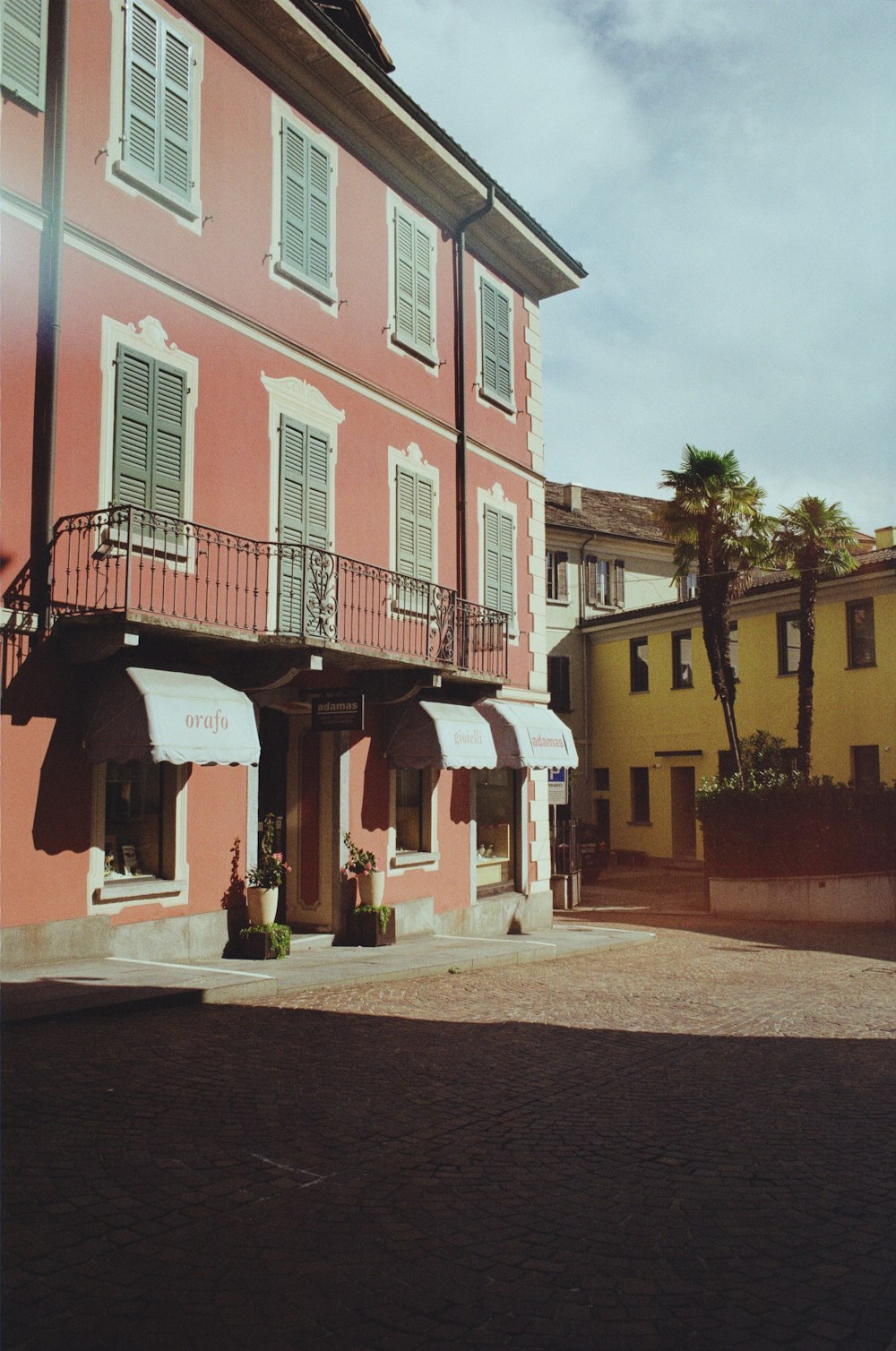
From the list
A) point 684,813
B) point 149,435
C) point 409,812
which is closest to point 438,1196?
point 149,435

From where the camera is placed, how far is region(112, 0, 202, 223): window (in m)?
12.1

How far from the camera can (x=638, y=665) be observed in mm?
35719

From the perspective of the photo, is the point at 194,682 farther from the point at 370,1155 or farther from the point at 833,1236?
the point at 833,1236

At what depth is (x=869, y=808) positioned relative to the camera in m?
23.7

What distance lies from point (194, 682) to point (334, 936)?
4580 mm

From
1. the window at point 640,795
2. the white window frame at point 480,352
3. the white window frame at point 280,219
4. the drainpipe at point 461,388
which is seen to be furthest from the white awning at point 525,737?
the window at point 640,795

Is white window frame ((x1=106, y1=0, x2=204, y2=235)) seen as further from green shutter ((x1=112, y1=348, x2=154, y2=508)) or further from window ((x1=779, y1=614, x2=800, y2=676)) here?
window ((x1=779, y1=614, x2=800, y2=676))

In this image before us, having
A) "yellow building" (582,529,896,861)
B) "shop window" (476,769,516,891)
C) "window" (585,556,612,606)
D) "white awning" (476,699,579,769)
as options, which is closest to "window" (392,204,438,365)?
"white awning" (476,699,579,769)

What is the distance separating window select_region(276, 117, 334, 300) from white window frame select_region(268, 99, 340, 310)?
0.01m

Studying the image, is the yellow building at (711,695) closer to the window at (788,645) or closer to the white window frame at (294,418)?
the window at (788,645)

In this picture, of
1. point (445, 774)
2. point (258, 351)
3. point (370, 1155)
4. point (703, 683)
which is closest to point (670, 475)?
point (703, 683)

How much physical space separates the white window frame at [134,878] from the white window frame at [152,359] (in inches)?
95.7

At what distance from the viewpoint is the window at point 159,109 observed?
478 inches

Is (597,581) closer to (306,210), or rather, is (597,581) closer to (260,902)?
(306,210)
